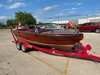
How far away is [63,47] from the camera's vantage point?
243 inches

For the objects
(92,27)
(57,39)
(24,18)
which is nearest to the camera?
(57,39)

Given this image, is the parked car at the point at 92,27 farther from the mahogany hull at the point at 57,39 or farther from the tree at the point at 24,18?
the tree at the point at 24,18

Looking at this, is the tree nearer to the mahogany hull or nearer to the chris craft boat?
the chris craft boat

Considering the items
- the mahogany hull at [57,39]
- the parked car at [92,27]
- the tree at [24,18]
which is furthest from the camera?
the tree at [24,18]

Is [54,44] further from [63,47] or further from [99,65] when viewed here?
[99,65]

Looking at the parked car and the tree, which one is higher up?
the tree

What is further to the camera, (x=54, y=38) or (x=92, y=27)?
(x=92, y=27)

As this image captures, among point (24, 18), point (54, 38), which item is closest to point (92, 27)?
point (54, 38)

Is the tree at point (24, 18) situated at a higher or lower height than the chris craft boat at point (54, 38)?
higher

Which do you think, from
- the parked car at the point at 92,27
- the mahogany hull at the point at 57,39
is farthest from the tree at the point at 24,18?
the mahogany hull at the point at 57,39

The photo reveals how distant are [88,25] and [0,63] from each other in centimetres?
1656

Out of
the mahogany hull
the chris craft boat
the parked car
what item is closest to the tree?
the parked car

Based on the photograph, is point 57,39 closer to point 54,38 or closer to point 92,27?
point 54,38

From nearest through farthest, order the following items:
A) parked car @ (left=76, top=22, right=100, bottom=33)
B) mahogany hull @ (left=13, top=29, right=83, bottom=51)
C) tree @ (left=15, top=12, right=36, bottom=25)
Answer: mahogany hull @ (left=13, top=29, right=83, bottom=51) → parked car @ (left=76, top=22, right=100, bottom=33) → tree @ (left=15, top=12, right=36, bottom=25)
